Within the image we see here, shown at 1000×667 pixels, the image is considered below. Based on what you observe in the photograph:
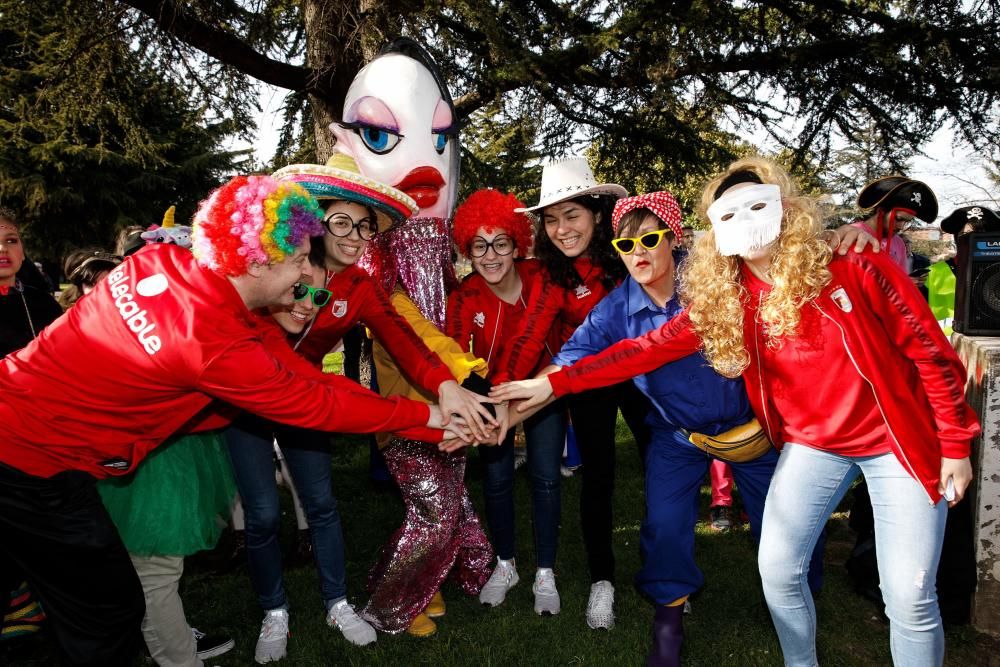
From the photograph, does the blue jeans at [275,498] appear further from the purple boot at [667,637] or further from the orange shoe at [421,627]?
the purple boot at [667,637]

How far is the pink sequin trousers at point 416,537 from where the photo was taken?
10.3 ft

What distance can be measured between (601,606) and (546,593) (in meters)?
0.29

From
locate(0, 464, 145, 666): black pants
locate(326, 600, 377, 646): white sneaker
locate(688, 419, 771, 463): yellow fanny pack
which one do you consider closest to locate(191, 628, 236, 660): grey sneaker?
locate(326, 600, 377, 646): white sneaker

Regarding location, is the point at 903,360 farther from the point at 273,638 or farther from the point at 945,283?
the point at 945,283

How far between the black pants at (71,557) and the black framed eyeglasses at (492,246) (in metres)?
1.91

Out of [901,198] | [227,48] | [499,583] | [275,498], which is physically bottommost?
[499,583]

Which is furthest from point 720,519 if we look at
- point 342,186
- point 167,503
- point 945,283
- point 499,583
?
point 167,503

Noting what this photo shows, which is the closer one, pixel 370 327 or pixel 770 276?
pixel 770 276

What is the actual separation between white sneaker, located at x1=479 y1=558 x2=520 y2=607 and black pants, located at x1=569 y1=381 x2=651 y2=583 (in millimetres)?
467

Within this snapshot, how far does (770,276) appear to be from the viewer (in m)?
2.38

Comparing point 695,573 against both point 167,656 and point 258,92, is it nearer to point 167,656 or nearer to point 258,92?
point 167,656

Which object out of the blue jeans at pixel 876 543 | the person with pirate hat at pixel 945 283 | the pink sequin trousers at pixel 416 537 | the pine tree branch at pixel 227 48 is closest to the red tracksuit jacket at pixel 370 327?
the pink sequin trousers at pixel 416 537

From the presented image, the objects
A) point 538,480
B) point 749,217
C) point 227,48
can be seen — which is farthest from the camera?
point 227,48

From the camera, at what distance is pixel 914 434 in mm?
2131
